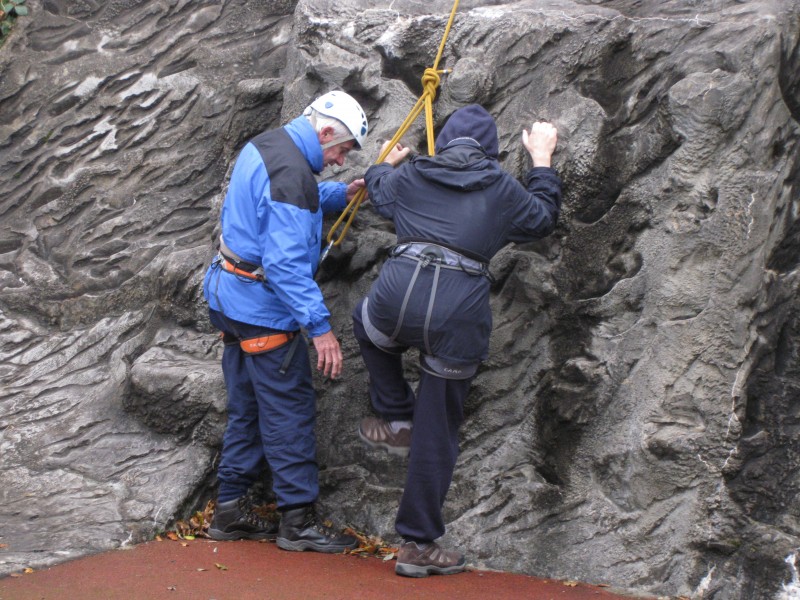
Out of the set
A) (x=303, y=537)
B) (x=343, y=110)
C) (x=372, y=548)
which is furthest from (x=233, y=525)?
(x=343, y=110)

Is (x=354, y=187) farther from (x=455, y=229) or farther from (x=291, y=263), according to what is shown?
(x=455, y=229)

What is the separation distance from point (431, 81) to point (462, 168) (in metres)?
0.93

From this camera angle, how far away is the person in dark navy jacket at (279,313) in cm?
453

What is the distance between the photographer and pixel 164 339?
576 cm

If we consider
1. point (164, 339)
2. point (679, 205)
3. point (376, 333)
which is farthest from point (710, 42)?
point (164, 339)

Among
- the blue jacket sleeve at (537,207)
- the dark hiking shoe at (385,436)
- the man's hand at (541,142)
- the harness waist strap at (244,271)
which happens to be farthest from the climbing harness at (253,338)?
the man's hand at (541,142)

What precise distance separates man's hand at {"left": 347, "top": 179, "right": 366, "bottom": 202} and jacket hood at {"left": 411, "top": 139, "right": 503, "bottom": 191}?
731 mm

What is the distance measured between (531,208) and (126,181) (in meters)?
3.21

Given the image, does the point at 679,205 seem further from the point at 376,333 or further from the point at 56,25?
the point at 56,25

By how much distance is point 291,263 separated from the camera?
4.48 meters

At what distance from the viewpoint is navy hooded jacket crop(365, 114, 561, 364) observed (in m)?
4.19

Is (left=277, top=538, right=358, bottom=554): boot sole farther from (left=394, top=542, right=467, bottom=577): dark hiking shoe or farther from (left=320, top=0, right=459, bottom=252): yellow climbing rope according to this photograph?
(left=320, top=0, right=459, bottom=252): yellow climbing rope

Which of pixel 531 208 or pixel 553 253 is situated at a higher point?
pixel 531 208

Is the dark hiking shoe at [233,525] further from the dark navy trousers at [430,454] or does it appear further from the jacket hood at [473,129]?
the jacket hood at [473,129]
